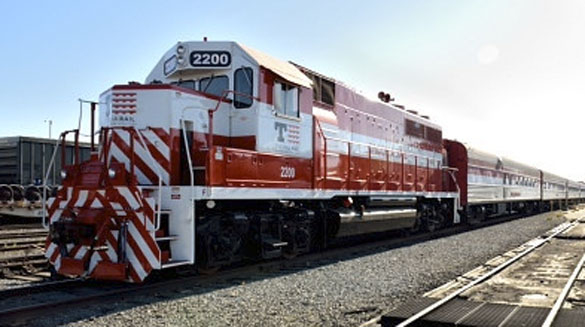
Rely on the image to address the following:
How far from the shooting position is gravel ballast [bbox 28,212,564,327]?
18.4ft

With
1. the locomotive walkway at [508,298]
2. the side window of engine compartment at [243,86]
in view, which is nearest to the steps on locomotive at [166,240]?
the side window of engine compartment at [243,86]

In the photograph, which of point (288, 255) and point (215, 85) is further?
point (288, 255)

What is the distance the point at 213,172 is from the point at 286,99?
2.39 meters

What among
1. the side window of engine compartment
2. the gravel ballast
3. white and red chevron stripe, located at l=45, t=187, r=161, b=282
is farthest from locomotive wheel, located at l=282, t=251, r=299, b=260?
white and red chevron stripe, located at l=45, t=187, r=161, b=282

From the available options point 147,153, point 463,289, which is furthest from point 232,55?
point 463,289

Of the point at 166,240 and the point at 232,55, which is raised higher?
the point at 232,55

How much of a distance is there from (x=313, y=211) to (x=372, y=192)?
2394 millimetres

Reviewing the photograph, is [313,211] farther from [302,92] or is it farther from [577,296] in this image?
[577,296]

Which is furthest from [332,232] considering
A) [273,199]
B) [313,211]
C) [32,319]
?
[32,319]

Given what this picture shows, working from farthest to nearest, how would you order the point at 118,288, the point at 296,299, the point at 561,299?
the point at 118,288 → the point at 296,299 → the point at 561,299

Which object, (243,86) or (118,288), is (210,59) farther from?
(118,288)

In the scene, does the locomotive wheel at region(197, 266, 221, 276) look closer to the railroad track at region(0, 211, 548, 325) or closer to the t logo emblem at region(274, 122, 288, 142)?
the railroad track at region(0, 211, 548, 325)

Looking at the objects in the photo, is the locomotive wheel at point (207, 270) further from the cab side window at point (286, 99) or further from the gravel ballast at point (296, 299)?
the cab side window at point (286, 99)

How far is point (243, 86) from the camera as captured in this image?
851 centimetres
